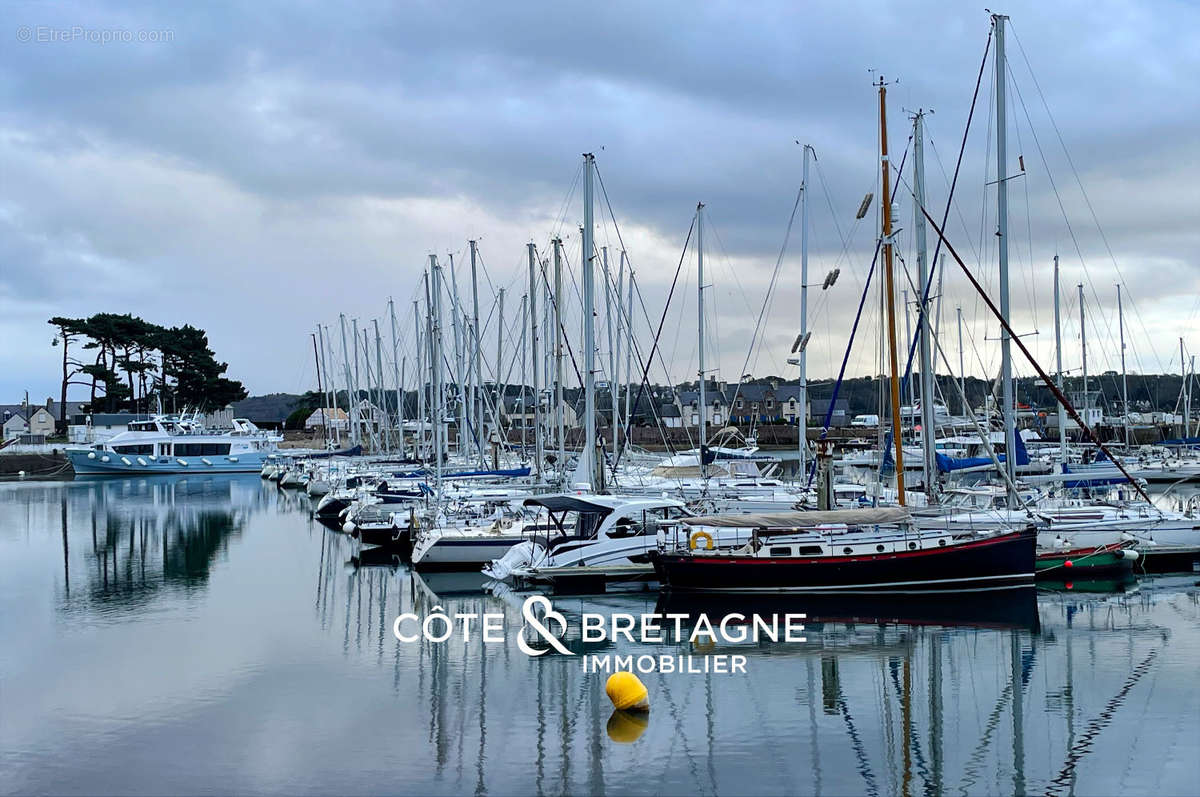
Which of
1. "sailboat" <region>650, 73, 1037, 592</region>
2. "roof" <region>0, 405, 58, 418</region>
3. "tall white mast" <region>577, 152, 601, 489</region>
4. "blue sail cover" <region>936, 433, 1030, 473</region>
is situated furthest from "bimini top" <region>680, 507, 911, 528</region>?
"roof" <region>0, 405, 58, 418</region>

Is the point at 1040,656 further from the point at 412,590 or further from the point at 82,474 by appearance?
the point at 82,474

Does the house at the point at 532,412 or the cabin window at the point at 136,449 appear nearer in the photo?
the house at the point at 532,412

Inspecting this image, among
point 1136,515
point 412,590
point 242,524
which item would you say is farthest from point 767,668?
point 242,524

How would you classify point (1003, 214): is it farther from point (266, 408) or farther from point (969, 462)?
point (266, 408)

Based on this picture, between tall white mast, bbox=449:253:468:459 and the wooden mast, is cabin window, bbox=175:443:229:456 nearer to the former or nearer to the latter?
tall white mast, bbox=449:253:468:459

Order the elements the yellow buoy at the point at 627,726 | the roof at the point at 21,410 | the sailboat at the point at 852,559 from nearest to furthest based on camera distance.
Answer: the yellow buoy at the point at 627,726, the sailboat at the point at 852,559, the roof at the point at 21,410

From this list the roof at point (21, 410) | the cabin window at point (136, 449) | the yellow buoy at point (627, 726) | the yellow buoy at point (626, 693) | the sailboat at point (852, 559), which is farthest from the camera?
the roof at point (21, 410)

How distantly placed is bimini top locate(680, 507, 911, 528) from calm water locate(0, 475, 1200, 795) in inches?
80.7

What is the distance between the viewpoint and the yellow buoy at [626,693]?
16594 millimetres

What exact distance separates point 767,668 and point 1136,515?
16.5 m

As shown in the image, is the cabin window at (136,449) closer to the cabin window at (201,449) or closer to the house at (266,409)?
the cabin window at (201,449)

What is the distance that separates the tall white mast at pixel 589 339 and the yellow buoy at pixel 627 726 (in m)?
15.3

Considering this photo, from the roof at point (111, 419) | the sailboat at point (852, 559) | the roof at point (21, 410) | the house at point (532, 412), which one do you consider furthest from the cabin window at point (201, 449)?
the sailboat at point (852, 559)

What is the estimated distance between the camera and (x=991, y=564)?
24.8 meters
